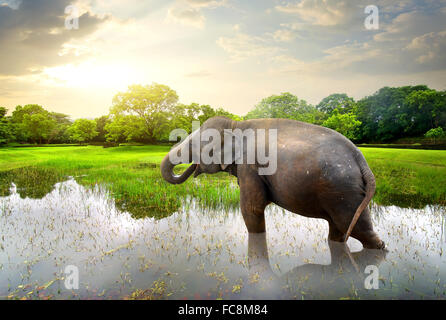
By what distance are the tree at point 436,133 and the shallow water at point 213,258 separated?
1214 inches

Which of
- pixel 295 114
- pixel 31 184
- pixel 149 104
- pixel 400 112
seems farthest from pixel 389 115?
pixel 31 184

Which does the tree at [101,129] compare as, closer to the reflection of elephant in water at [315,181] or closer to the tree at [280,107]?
the tree at [280,107]

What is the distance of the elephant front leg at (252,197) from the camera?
14.5 feet

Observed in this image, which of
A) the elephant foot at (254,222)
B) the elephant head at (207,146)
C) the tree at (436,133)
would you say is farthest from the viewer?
the tree at (436,133)

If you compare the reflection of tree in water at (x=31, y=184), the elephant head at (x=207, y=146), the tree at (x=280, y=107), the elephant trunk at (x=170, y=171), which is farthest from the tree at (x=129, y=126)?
the elephant head at (x=207, y=146)

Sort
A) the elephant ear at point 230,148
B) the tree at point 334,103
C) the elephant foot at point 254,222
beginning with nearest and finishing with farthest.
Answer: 1. the elephant foot at point 254,222
2. the elephant ear at point 230,148
3. the tree at point 334,103

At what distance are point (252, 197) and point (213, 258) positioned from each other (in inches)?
48.4

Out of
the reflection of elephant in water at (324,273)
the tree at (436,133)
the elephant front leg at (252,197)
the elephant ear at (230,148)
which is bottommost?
the reflection of elephant in water at (324,273)

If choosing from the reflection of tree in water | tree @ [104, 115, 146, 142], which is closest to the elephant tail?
the reflection of tree in water

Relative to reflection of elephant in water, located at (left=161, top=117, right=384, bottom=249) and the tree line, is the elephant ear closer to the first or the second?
reflection of elephant in water, located at (left=161, top=117, right=384, bottom=249)

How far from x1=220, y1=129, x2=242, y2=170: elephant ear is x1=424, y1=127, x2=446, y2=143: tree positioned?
116 feet

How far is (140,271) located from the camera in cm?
387
